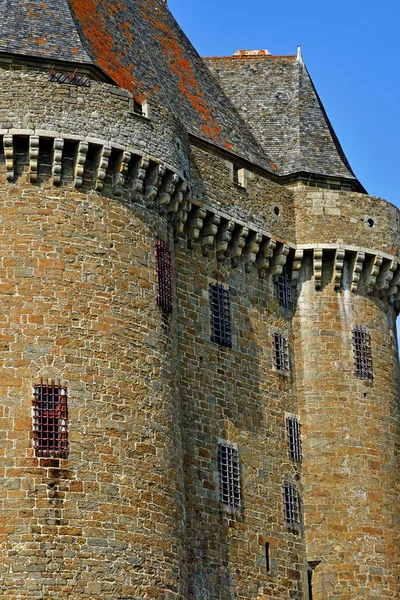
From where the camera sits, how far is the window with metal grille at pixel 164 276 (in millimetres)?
30547

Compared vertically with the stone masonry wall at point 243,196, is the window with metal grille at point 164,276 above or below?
below

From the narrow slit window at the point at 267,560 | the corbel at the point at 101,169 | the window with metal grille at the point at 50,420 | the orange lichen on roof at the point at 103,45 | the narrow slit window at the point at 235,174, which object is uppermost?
the orange lichen on roof at the point at 103,45

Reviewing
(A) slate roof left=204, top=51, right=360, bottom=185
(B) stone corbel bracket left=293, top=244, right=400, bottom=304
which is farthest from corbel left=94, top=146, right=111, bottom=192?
(A) slate roof left=204, top=51, right=360, bottom=185

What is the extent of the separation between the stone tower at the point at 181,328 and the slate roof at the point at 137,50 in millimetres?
81

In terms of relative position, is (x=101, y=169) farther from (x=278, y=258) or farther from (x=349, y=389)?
(x=349, y=389)

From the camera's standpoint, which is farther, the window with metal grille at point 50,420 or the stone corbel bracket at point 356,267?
the stone corbel bracket at point 356,267

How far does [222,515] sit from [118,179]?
739 cm

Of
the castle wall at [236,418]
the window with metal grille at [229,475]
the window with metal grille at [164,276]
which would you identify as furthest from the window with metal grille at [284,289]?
the window with metal grille at [164,276]

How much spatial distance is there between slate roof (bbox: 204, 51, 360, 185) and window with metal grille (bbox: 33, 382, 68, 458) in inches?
485

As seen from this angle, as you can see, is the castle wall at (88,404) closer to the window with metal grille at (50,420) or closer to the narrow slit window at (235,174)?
the window with metal grille at (50,420)

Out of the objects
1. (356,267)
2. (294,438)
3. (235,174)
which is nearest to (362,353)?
(356,267)

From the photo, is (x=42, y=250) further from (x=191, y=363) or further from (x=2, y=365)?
(x=191, y=363)

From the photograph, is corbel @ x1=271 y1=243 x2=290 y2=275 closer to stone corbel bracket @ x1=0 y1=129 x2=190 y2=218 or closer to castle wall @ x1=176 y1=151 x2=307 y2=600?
castle wall @ x1=176 y1=151 x2=307 y2=600

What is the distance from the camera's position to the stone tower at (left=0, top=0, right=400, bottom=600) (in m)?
27.7
